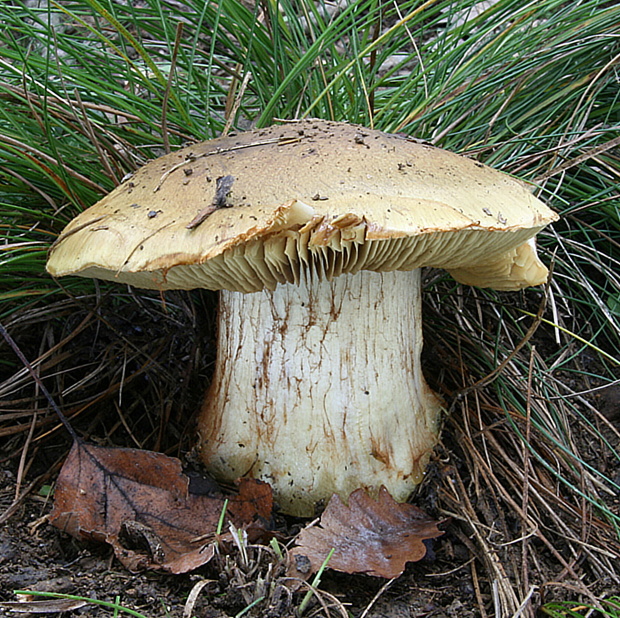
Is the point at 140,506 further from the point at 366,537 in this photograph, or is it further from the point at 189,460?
the point at 366,537

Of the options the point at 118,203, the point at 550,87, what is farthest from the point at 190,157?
the point at 550,87

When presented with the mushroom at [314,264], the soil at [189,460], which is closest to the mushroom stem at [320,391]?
the mushroom at [314,264]

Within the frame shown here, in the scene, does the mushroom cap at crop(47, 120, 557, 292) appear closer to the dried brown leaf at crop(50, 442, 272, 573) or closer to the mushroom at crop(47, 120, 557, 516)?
the mushroom at crop(47, 120, 557, 516)

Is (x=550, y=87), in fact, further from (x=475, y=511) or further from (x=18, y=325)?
(x=18, y=325)

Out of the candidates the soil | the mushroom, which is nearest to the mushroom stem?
the mushroom

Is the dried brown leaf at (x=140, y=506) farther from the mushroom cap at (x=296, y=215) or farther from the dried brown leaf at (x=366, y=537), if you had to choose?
the mushroom cap at (x=296, y=215)

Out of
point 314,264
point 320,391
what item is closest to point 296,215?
point 314,264
